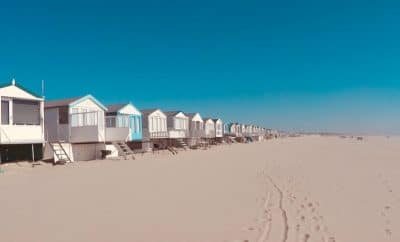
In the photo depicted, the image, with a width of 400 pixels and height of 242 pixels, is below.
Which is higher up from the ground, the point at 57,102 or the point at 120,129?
the point at 57,102

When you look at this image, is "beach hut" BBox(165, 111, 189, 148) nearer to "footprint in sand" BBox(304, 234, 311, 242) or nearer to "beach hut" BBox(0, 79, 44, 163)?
"beach hut" BBox(0, 79, 44, 163)

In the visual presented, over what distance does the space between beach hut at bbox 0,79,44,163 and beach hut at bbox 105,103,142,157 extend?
240 inches

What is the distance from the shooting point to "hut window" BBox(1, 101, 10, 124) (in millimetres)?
22156

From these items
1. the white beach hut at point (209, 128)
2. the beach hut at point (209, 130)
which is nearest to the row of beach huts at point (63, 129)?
the beach hut at point (209, 130)

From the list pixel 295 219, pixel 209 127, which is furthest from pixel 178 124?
pixel 295 219

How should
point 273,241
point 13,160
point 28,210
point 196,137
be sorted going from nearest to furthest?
point 273,241
point 28,210
point 13,160
point 196,137

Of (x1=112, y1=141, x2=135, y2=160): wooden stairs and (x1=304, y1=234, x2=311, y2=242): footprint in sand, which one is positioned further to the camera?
(x1=112, y1=141, x2=135, y2=160): wooden stairs

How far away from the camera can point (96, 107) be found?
101ft

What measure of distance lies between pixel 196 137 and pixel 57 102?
93.9ft

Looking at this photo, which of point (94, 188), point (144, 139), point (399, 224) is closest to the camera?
point (399, 224)

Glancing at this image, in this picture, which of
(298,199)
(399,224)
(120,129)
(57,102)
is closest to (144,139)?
(120,129)

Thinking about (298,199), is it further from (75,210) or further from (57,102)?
(57,102)

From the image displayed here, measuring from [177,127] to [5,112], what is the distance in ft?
105

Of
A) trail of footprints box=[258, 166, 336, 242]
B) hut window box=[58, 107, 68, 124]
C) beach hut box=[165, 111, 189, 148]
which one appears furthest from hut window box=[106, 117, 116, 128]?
trail of footprints box=[258, 166, 336, 242]
